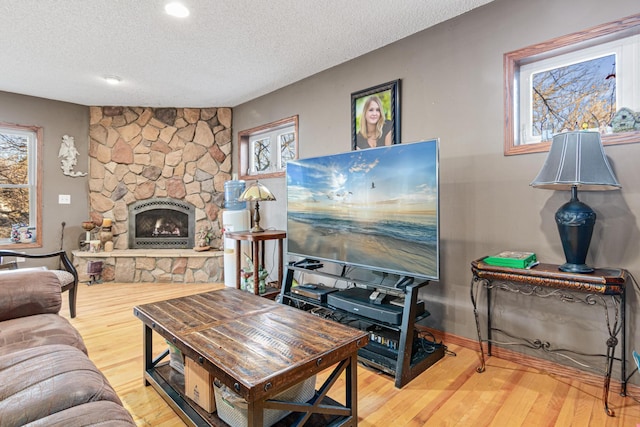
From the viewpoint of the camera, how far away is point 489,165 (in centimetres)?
233

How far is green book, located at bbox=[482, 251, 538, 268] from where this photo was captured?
1912 mm

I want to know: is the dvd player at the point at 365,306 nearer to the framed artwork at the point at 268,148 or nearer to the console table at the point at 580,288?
the console table at the point at 580,288

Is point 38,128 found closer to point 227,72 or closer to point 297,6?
point 227,72

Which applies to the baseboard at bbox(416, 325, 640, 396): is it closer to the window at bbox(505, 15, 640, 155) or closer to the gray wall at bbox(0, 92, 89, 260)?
the window at bbox(505, 15, 640, 155)

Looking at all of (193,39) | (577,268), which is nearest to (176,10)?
(193,39)

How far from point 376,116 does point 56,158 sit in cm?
427

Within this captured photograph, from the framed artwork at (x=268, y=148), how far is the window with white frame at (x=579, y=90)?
2.31 meters

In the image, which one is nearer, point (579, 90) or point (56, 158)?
point (579, 90)

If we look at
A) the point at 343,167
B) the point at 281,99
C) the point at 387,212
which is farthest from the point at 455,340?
the point at 281,99

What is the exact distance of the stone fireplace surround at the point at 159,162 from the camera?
470 centimetres

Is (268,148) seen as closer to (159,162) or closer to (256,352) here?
(159,162)

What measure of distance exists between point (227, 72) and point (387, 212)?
2391 millimetres

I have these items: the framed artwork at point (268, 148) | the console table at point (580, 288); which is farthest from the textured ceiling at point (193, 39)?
the console table at point (580, 288)

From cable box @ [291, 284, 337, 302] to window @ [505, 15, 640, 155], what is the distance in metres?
1.63
